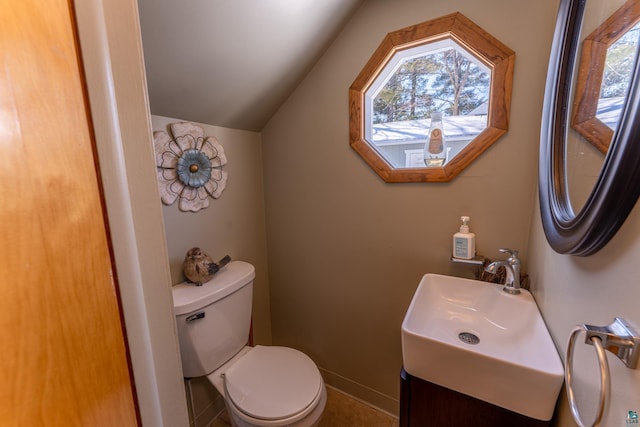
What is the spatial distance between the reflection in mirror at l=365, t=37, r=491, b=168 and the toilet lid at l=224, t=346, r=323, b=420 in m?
1.13

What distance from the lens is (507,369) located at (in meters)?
0.66

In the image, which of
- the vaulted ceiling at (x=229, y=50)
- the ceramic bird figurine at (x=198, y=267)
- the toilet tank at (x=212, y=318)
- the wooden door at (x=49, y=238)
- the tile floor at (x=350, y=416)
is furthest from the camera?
the tile floor at (x=350, y=416)

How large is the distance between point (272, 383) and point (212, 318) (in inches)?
15.9

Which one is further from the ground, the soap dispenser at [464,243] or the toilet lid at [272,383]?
the soap dispenser at [464,243]

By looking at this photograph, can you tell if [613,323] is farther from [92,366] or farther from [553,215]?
[92,366]

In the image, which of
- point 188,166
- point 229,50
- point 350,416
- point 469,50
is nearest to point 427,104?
point 469,50

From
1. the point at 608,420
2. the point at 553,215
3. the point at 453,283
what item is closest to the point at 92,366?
the point at 608,420

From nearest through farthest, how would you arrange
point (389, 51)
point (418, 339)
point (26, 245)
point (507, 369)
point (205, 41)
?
point (26, 245) → point (507, 369) → point (418, 339) → point (205, 41) → point (389, 51)

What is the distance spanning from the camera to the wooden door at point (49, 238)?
1.05 ft

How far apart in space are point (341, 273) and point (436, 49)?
1282 mm

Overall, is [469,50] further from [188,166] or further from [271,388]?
[271,388]

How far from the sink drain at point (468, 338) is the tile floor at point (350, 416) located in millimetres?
895

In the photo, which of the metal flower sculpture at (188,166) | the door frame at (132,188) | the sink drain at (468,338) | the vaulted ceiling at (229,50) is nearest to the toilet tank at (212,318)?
the metal flower sculpture at (188,166)

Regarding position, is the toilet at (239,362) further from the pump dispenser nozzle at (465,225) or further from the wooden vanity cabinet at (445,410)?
the pump dispenser nozzle at (465,225)
